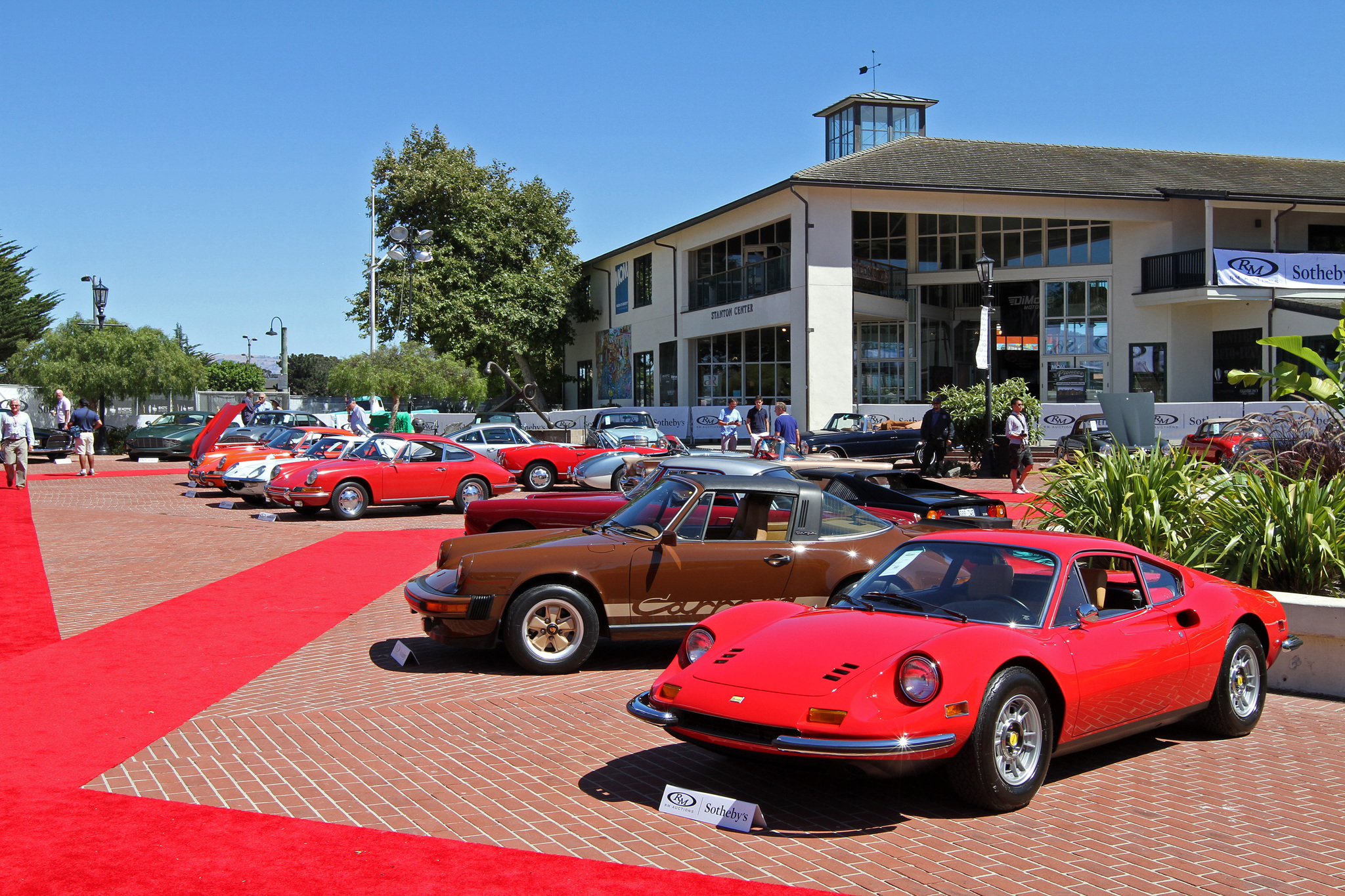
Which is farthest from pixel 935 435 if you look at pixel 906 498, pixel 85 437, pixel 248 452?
pixel 85 437

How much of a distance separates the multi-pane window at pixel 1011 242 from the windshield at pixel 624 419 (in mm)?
15375

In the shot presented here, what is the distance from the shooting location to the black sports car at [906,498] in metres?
11.6

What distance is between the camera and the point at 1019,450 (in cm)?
1994

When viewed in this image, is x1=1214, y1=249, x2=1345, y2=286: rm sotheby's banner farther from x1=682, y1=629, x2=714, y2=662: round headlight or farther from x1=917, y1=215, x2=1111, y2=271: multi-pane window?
x1=682, y1=629, x2=714, y2=662: round headlight

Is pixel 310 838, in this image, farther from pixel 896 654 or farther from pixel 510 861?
pixel 896 654

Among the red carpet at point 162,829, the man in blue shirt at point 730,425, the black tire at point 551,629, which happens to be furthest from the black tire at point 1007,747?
Result: the man in blue shirt at point 730,425

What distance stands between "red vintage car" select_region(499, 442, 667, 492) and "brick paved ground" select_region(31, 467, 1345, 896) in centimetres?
1482

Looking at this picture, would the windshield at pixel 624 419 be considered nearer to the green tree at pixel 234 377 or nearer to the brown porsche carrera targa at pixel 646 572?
the brown porsche carrera targa at pixel 646 572

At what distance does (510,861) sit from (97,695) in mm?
4225

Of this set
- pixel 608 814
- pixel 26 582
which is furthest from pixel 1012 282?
pixel 608 814

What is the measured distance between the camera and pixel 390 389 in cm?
4644

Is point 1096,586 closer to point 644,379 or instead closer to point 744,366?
point 744,366

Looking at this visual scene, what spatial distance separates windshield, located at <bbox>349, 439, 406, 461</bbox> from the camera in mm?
18266

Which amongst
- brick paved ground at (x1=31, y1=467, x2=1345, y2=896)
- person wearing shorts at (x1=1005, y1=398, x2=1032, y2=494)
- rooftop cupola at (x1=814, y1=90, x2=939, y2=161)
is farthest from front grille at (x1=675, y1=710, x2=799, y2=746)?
rooftop cupola at (x1=814, y1=90, x2=939, y2=161)
